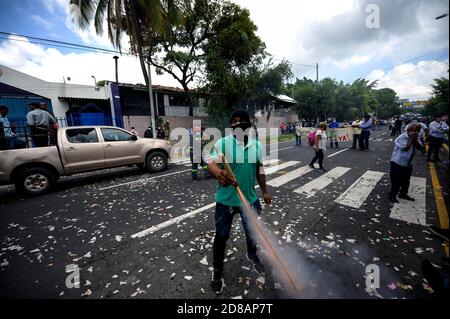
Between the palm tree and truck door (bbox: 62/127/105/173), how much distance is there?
24.0ft

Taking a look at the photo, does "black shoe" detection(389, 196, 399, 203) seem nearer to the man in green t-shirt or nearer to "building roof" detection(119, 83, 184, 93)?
the man in green t-shirt

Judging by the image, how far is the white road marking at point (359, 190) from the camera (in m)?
4.88

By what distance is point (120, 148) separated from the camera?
295 inches

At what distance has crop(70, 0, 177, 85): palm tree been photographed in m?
10.9

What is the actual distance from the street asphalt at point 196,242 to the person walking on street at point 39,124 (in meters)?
1.98

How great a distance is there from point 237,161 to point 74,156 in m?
6.67

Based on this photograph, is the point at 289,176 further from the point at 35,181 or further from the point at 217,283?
the point at 35,181

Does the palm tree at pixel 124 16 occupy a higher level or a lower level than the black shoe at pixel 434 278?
higher

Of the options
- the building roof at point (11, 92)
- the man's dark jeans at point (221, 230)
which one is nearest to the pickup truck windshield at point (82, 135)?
the man's dark jeans at point (221, 230)

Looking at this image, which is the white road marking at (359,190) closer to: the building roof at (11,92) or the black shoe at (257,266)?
the black shoe at (257,266)

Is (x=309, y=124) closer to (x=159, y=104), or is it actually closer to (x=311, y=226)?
(x=159, y=104)

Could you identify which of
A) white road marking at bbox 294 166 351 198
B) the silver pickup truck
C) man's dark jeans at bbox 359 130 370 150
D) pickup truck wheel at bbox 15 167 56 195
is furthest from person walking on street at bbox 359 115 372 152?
pickup truck wheel at bbox 15 167 56 195

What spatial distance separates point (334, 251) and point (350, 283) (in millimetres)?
665
